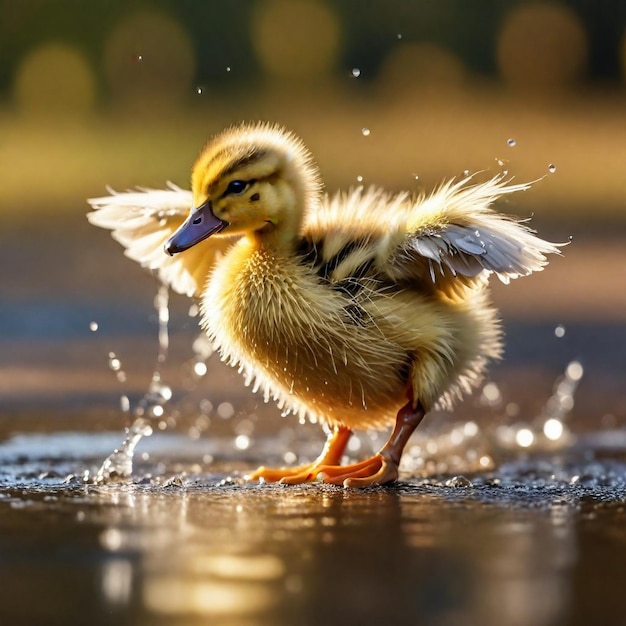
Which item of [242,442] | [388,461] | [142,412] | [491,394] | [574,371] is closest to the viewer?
[388,461]

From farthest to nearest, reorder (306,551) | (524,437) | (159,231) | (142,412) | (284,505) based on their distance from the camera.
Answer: (142,412)
(524,437)
(159,231)
(284,505)
(306,551)

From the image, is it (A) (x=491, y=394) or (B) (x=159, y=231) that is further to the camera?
(A) (x=491, y=394)

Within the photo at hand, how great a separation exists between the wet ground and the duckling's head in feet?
2.86

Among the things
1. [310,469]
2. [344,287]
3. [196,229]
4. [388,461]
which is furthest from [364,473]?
[196,229]

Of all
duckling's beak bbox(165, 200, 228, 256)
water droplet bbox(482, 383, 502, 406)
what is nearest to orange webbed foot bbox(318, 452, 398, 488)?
duckling's beak bbox(165, 200, 228, 256)

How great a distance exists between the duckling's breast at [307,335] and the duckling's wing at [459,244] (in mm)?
185

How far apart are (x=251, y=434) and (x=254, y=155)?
6.17 feet

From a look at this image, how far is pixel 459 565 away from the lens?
9.94 feet

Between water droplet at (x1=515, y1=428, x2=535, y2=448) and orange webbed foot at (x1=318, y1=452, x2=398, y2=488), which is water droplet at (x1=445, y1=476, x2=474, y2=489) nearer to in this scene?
orange webbed foot at (x1=318, y1=452, x2=398, y2=488)

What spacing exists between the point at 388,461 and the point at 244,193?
1.03m

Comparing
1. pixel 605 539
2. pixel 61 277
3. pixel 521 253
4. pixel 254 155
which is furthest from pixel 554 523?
pixel 61 277

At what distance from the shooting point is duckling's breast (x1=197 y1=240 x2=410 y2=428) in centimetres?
421

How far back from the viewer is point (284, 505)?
3.77 m

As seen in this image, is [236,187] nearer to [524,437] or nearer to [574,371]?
[524,437]
